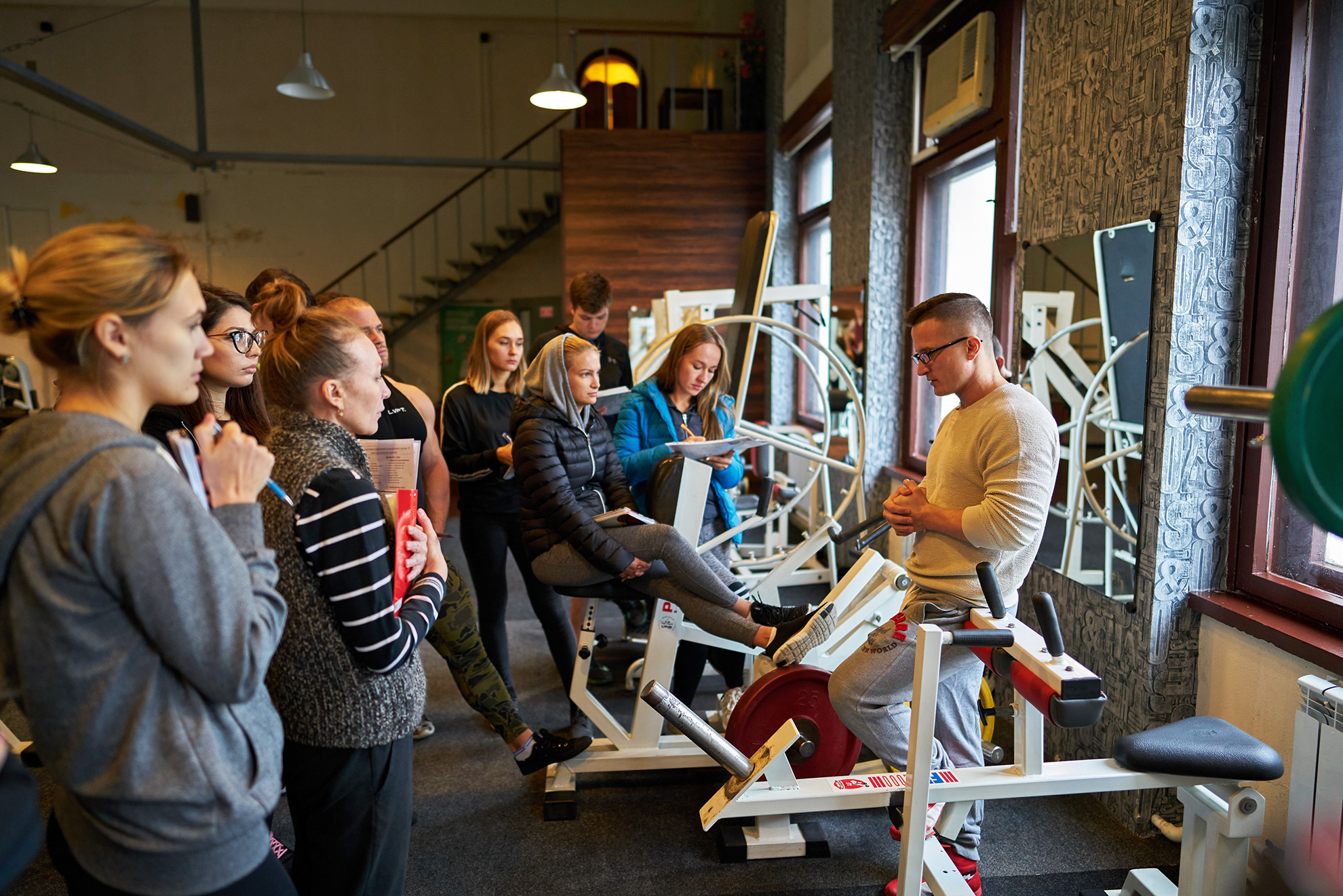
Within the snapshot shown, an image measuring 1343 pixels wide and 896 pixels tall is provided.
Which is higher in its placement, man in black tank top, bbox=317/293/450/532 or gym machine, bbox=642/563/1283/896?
man in black tank top, bbox=317/293/450/532

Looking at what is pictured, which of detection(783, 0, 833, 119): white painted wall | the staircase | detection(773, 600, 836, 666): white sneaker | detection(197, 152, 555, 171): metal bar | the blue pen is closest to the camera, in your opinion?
the blue pen

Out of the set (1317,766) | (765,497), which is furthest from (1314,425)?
(765,497)

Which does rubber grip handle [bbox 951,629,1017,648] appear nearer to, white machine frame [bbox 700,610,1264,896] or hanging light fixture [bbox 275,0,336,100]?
white machine frame [bbox 700,610,1264,896]

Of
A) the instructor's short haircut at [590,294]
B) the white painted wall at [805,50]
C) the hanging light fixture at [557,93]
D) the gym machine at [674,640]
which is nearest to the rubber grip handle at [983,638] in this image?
the gym machine at [674,640]

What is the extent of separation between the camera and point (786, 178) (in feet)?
23.4

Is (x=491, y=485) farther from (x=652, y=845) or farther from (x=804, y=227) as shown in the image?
(x=804, y=227)

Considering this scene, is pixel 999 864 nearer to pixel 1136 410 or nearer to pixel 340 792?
pixel 1136 410

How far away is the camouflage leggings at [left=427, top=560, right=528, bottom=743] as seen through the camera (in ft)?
7.29

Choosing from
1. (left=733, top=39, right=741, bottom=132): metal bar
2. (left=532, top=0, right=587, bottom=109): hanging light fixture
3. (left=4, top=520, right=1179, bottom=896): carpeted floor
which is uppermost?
(left=733, top=39, right=741, bottom=132): metal bar

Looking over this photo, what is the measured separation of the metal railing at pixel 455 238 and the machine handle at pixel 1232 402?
9.27 meters

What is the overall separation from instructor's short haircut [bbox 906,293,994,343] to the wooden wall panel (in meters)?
5.33

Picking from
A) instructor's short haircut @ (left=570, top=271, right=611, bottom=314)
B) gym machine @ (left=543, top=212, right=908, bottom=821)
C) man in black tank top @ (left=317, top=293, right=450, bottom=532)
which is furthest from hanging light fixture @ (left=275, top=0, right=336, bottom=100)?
gym machine @ (left=543, top=212, right=908, bottom=821)

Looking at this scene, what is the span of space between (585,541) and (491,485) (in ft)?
2.34

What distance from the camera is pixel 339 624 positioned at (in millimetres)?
1289
